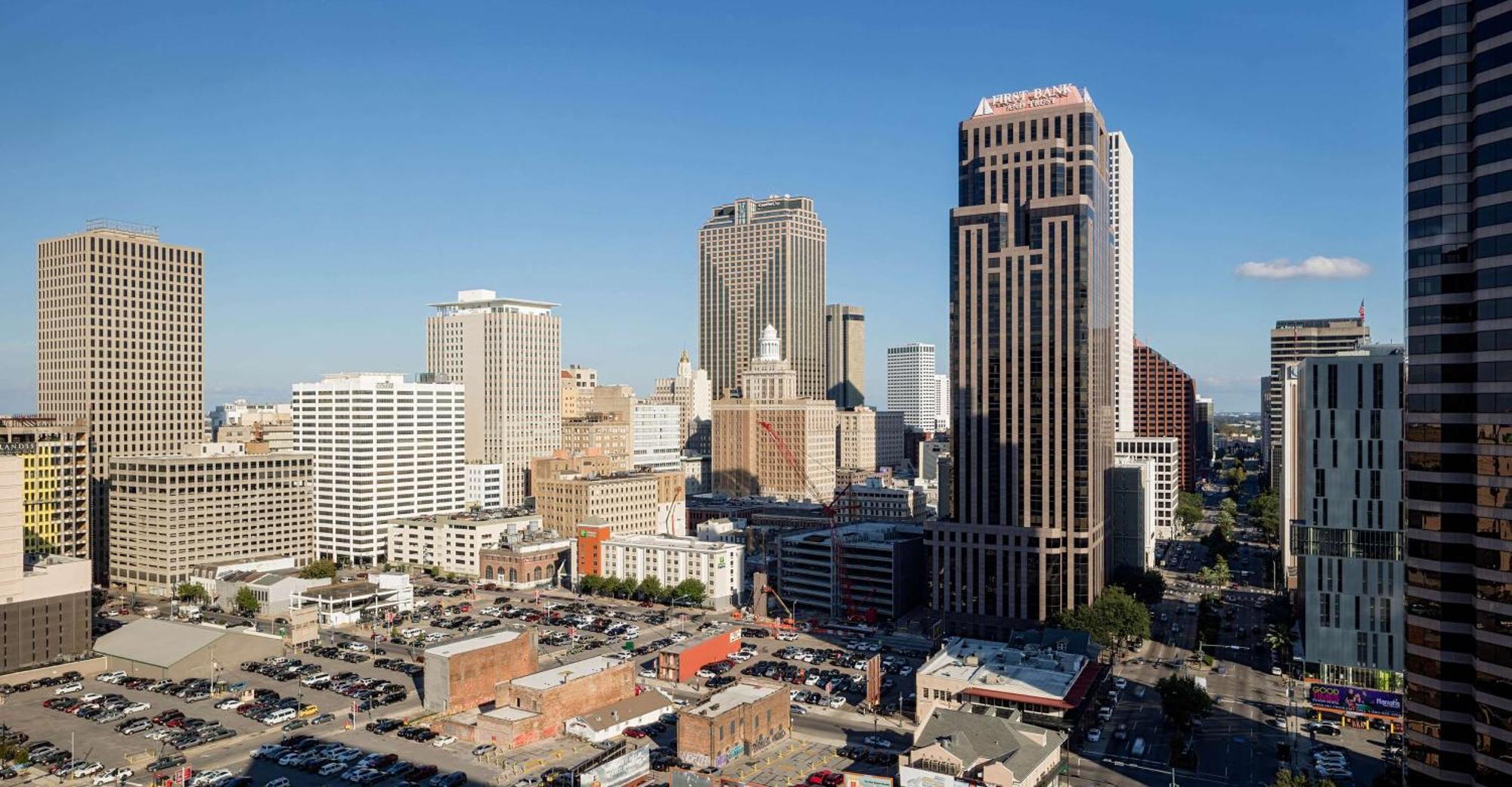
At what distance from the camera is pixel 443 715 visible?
90.6m

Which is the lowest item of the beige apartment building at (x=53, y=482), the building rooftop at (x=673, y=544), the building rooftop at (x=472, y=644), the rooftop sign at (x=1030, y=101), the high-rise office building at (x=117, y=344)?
the building rooftop at (x=472, y=644)

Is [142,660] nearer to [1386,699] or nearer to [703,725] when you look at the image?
[703,725]

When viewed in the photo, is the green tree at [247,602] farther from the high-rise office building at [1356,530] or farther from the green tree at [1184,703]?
the high-rise office building at [1356,530]

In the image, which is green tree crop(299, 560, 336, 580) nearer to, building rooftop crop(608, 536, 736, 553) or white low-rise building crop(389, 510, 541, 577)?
white low-rise building crop(389, 510, 541, 577)

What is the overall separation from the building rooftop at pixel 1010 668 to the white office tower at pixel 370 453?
12120cm

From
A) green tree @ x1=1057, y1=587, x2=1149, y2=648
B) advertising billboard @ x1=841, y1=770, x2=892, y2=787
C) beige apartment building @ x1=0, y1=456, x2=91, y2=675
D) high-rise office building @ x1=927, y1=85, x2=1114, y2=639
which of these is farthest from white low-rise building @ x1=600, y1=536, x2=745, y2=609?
advertising billboard @ x1=841, y1=770, x2=892, y2=787

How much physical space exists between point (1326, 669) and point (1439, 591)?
170 ft

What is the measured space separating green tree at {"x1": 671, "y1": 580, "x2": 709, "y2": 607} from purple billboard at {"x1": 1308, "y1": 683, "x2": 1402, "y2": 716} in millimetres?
77221

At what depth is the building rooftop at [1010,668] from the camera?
83.2m

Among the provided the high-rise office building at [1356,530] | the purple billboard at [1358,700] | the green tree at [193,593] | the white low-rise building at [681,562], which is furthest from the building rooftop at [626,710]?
the green tree at [193,593]

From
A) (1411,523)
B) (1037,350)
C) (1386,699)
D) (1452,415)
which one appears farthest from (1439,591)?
(1037,350)

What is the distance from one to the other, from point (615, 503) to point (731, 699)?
326ft

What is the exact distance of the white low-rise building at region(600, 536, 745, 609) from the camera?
471 ft

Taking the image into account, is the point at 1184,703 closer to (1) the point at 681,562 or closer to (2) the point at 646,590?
(1) the point at 681,562
